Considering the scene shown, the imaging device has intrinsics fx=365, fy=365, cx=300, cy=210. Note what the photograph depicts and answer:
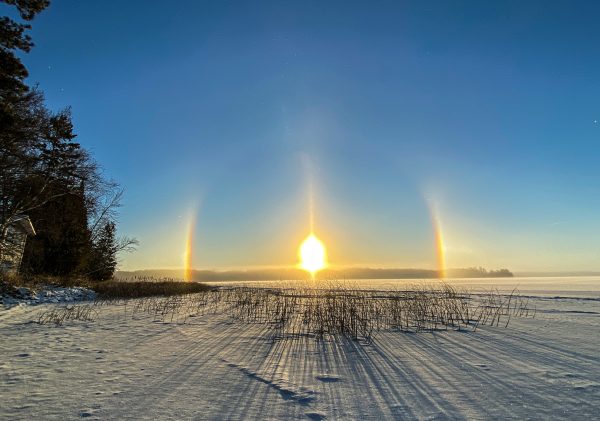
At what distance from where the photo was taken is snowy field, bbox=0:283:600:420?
12.7ft

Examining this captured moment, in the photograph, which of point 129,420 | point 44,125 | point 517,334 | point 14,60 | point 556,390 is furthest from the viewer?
point 44,125

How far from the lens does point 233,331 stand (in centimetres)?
918

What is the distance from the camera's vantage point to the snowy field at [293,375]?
3.87m

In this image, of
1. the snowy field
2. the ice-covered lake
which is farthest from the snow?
the ice-covered lake

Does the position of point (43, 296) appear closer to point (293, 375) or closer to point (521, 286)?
point (293, 375)

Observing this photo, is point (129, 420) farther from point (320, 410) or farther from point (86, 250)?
point (86, 250)

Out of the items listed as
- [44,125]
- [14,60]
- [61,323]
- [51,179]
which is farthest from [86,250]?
[61,323]

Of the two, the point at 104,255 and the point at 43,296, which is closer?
the point at 43,296

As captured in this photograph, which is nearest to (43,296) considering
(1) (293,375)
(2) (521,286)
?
(1) (293,375)

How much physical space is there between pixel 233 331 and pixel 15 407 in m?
Answer: 5.53

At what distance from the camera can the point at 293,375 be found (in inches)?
206

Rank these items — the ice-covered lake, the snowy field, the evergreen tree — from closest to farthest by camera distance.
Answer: the snowy field < the ice-covered lake < the evergreen tree

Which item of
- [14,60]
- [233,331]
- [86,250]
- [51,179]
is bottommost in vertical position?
[233,331]

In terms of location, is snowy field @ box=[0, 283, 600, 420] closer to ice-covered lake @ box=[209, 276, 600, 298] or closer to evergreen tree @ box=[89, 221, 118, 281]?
ice-covered lake @ box=[209, 276, 600, 298]
